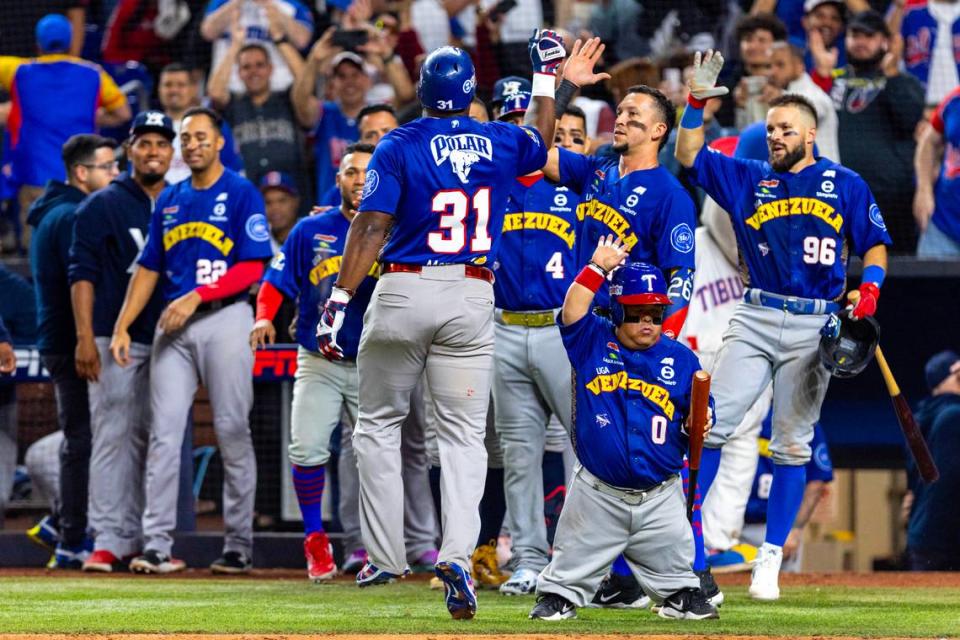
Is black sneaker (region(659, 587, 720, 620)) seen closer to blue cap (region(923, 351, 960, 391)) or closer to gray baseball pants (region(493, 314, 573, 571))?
gray baseball pants (region(493, 314, 573, 571))

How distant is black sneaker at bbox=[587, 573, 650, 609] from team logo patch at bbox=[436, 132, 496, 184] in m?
1.73

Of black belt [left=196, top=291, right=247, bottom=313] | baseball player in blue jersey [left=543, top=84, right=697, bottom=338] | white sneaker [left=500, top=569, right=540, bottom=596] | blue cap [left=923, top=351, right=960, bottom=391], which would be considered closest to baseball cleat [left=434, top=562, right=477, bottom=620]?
white sneaker [left=500, top=569, right=540, bottom=596]

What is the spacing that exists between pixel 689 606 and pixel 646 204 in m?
1.61

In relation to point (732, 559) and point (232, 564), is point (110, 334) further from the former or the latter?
point (732, 559)

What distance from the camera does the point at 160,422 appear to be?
7918 mm

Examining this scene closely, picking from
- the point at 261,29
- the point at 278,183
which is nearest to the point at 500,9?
the point at 261,29

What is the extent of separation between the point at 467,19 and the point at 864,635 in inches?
288

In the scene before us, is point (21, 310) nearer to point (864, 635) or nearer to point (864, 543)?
point (864, 635)

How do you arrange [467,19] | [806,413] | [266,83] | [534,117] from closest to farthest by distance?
1. [534,117]
2. [806,413]
3. [266,83]
4. [467,19]

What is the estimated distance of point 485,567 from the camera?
23.4ft

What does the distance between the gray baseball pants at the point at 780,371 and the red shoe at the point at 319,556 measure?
2006 millimetres

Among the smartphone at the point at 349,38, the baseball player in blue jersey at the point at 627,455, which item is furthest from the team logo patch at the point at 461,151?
the smartphone at the point at 349,38

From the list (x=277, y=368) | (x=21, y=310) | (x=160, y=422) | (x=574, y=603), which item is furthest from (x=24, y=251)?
(x=574, y=603)

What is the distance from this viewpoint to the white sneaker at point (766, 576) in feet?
21.7
